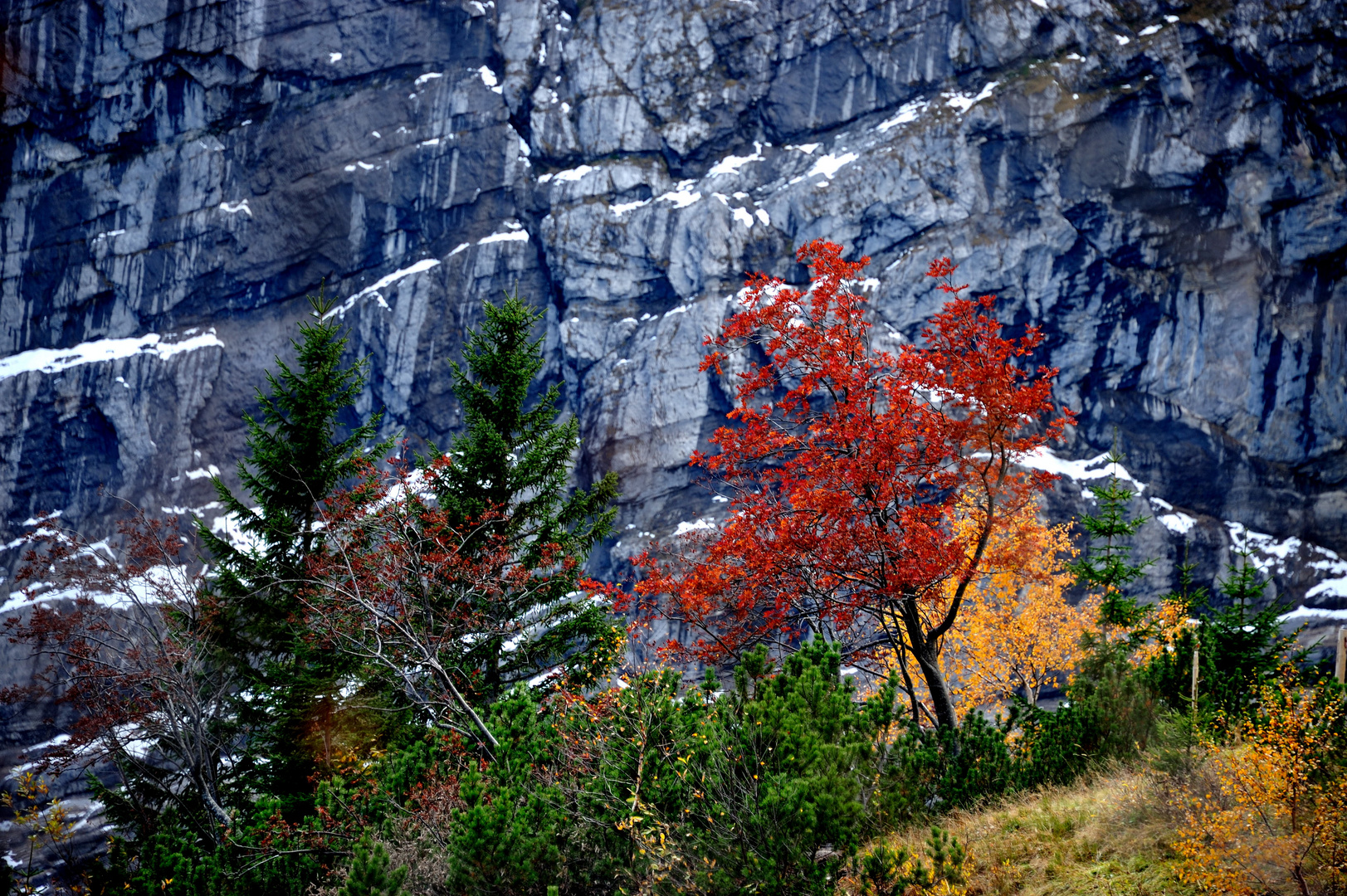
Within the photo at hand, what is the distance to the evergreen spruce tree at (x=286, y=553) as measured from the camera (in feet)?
38.5

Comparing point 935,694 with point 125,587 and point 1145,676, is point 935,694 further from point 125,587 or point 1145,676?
point 125,587

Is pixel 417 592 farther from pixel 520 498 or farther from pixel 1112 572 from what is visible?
pixel 1112 572

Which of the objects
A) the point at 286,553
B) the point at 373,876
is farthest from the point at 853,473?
the point at 286,553

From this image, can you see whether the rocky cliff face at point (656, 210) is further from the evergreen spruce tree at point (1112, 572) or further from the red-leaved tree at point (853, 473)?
the red-leaved tree at point (853, 473)

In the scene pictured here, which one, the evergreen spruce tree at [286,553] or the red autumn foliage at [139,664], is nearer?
the red autumn foliage at [139,664]

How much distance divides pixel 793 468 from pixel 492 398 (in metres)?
6.16

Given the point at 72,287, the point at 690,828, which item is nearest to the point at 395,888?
the point at 690,828

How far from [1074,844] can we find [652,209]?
3677 inches

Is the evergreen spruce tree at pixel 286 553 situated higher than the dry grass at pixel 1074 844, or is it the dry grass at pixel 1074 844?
the evergreen spruce tree at pixel 286 553

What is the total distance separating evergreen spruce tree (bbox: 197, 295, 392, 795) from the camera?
462 inches

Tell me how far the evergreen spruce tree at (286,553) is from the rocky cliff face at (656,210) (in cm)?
5952

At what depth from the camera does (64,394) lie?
100 meters

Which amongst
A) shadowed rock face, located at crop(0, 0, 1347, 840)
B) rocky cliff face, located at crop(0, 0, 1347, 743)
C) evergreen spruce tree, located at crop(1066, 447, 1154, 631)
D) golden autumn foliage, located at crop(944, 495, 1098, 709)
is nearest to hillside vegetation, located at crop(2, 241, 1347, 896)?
evergreen spruce tree, located at crop(1066, 447, 1154, 631)

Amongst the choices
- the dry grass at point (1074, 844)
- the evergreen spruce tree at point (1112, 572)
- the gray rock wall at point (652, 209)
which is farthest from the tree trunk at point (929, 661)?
the gray rock wall at point (652, 209)
